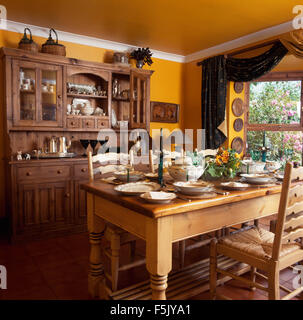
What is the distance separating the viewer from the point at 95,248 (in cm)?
198

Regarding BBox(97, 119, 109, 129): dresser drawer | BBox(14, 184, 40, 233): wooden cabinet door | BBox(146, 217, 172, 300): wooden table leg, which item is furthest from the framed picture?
BBox(146, 217, 172, 300): wooden table leg

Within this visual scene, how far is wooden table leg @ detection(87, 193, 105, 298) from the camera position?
197cm

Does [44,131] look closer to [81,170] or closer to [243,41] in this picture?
[81,170]

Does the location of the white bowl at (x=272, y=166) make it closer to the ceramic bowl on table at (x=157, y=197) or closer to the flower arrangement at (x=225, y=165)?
the flower arrangement at (x=225, y=165)

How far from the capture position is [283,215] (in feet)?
5.12

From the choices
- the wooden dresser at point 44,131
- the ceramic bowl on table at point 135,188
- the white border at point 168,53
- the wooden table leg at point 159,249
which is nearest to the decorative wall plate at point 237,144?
the white border at point 168,53

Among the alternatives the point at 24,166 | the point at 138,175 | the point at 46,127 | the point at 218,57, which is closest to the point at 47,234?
the point at 24,166

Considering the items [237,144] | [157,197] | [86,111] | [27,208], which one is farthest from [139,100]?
[157,197]

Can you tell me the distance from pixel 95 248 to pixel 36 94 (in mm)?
2123

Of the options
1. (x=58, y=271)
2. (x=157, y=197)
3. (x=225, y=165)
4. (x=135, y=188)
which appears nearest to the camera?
(x=157, y=197)

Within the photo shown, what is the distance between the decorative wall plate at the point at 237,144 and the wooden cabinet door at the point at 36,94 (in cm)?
249

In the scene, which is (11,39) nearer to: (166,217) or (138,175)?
(138,175)

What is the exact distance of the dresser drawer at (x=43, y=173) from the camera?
9.96 feet
